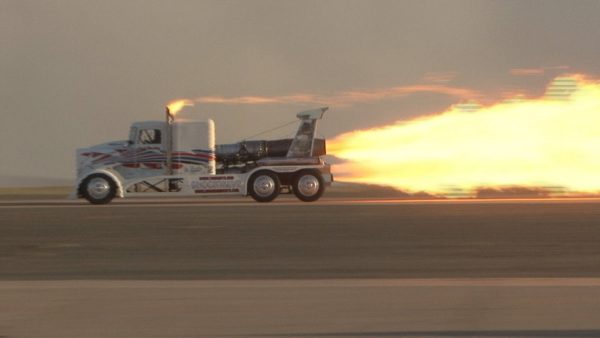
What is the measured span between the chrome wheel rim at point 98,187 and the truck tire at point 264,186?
17.5ft

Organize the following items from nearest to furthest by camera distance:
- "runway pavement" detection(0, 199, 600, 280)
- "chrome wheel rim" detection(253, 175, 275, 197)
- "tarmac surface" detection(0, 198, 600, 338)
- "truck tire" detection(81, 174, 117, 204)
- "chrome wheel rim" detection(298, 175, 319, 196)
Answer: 1. "tarmac surface" detection(0, 198, 600, 338)
2. "runway pavement" detection(0, 199, 600, 280)
3. "truck tire" detection(81, 174, 117, 204)
4. "chrome wheel rim" detection(253, 175, 275, 197)
5. "chrome wheel rim" detection(298, 175, 319, 196)

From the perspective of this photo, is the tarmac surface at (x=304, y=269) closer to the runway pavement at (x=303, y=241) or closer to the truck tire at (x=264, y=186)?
the runway pavement at (x=303, y=241)

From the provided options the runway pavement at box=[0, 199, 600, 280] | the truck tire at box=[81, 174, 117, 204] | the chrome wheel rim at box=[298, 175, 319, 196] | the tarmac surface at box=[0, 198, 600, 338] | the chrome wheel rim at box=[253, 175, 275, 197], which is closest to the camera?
the tarmac surface at box=[0, 198, 600, 338]

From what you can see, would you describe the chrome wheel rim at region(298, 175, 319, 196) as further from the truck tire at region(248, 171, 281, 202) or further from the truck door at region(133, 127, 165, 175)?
the truck door at region(133, 127, 165, 175)

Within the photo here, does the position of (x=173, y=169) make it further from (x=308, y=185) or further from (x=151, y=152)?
(x=308, y=185)

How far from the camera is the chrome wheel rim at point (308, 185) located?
41.0 m

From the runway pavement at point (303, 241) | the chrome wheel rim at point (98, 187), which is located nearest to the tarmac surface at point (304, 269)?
the runway pavement at point (303, 241)

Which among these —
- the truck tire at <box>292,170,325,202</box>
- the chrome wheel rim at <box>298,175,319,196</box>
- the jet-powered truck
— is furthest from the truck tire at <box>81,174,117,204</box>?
the chrome wheel rim at <box>298,175,319,196</box>

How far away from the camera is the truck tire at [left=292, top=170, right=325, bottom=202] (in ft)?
135

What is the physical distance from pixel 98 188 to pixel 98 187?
4 cm

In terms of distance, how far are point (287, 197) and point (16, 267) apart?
2675 centimetres

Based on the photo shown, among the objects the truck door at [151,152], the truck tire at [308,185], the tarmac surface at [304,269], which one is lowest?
the tarmac surface at [304,269]

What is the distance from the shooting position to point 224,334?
11.2 m

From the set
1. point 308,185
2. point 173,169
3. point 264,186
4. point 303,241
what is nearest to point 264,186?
point 264,186
